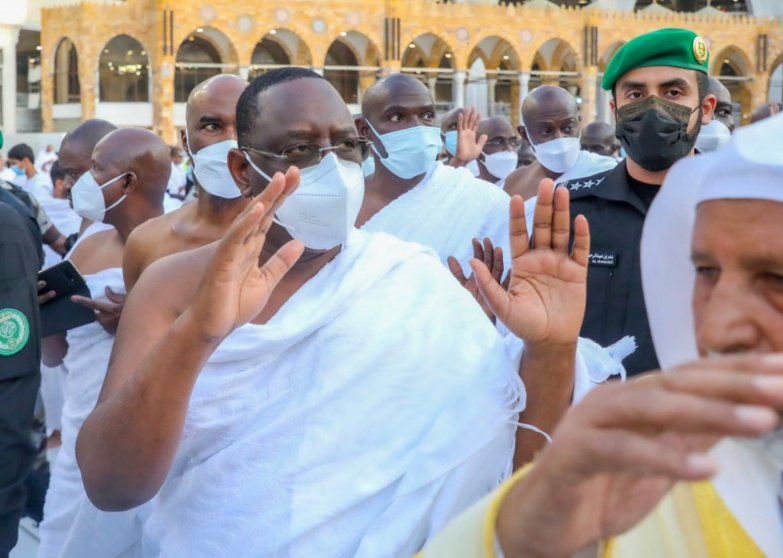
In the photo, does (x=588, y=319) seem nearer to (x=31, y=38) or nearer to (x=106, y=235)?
(x=106, y=235)

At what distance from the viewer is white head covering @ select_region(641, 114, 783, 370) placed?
0.94m

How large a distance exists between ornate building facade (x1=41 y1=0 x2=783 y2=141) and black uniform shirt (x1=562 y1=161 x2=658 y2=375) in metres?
28.9

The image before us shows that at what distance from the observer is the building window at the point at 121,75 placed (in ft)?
109

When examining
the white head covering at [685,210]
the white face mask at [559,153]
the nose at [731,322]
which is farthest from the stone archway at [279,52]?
the nose at [731,322]

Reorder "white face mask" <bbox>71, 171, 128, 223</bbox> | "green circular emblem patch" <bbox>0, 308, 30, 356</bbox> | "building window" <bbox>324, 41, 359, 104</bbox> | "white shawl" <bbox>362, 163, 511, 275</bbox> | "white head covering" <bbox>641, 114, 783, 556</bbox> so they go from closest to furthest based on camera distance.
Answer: "white head covering" <bbox>641, 114, 783, 556</bbox>
"green circular emblem patch" <bbox>0, 308, 30, 356</bbox>
"white face mask" <bbox>71, 171, 128, 223</bbox>
"white shawl" <bbox>362, 163, 511, 275</bbox>
"building window" <bbox>324, 41, 359, 104</bbox>

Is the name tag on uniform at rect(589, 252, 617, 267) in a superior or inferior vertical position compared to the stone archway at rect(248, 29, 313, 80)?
inferior

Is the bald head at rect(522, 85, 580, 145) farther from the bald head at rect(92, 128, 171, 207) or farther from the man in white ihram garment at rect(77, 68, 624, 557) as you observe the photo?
the man in white ihram garment at rect(77, 68, 624, 557)

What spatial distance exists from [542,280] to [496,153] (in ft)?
22.8

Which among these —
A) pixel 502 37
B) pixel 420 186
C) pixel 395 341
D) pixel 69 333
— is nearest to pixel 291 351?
pixel 395 341

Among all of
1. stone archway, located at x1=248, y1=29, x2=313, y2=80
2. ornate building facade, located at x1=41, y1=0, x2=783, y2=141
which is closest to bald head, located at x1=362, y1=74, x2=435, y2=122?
ornate building facade, located at x1=41, y1=0, x2=783, y2=141

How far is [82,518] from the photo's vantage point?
8.59 ft

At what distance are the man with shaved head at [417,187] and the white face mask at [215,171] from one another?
1092 mm

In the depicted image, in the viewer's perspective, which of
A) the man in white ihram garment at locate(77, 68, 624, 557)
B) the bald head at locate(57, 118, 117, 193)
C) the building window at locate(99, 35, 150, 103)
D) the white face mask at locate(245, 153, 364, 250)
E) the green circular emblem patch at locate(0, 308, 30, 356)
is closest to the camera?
the man in white ihram garment at locate(77, 68, 624, 557)

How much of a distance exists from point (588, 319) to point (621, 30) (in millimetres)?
37395
